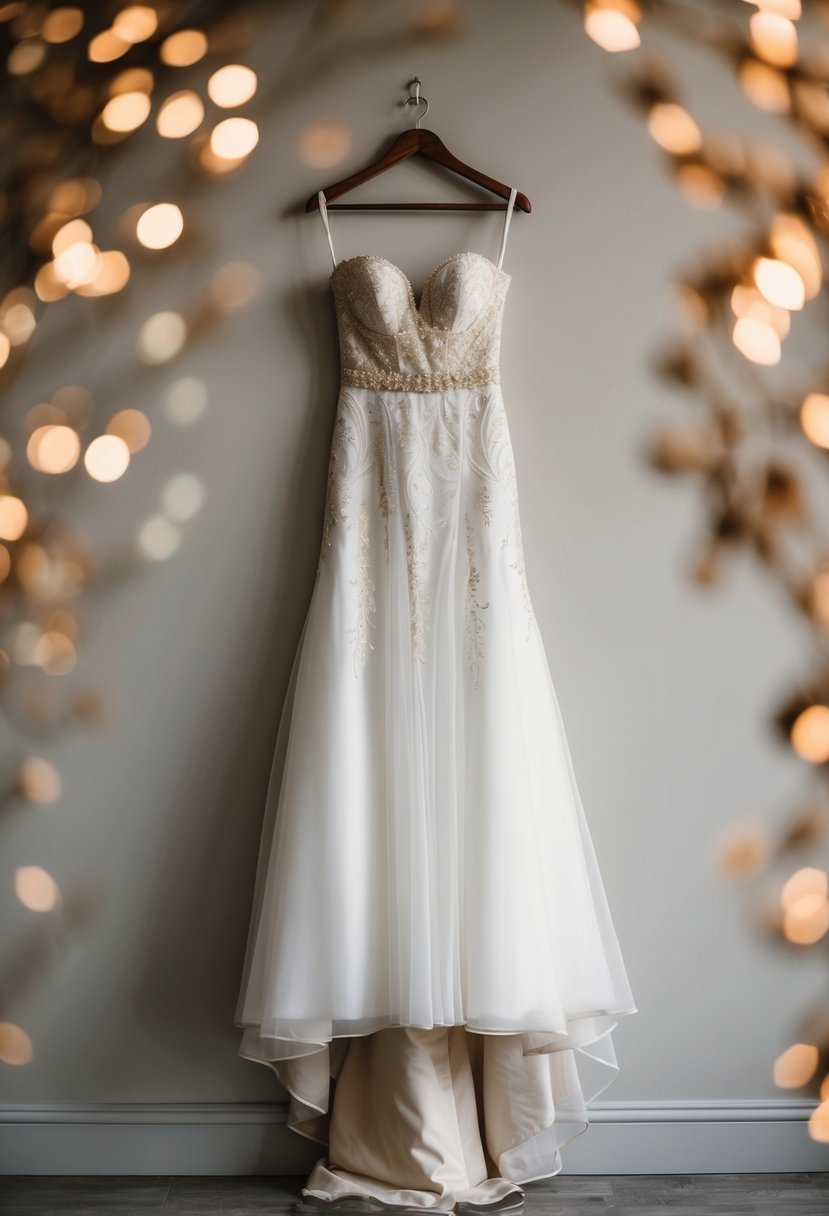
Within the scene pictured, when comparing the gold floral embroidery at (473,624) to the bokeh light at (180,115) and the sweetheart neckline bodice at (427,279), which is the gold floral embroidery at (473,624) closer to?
the sweetheart neckline bodice at (427,279)

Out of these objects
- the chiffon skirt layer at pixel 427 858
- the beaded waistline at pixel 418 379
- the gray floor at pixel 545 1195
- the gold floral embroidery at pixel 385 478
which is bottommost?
the gray floor at pixel 545 1195

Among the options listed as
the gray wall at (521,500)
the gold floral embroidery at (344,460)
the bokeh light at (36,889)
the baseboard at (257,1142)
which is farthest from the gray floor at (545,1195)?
the gold floral embroidery at (344,460)

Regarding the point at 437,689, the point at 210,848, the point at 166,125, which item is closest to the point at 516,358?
the point at 437,689

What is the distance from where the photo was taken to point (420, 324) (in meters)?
1.99

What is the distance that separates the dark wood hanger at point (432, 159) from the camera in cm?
202

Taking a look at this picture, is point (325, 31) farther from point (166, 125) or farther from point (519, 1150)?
point (519, 1150)

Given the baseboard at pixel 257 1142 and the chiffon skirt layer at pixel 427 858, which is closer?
the chiffon skirt layer at pixel 427 858

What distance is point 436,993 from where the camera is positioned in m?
1.73

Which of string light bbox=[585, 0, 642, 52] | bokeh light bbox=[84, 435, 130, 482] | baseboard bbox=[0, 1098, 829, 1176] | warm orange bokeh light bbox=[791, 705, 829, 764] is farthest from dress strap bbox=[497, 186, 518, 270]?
baseboard bbox=[0, 1098, 829, 1176]

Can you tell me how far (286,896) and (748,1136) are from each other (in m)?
1.18

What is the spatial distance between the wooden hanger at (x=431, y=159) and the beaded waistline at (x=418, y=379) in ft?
1.26

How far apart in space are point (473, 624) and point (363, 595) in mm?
243

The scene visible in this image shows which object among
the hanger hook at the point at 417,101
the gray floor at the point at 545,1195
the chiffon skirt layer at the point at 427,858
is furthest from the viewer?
the hanger hook at the point at 417,101

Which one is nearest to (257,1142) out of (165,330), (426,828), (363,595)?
(426,828)
